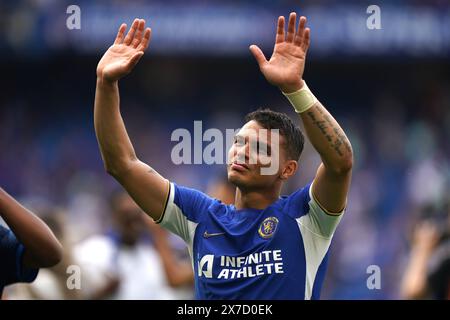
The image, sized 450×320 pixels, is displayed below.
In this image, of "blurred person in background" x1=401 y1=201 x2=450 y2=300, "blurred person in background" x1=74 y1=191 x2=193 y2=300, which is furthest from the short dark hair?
"blurred person in background" x1=74 y1=191 x2=193 y2=300

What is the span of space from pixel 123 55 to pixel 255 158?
0.92m

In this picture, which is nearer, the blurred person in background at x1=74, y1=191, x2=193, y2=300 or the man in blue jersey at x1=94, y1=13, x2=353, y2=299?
the man in blue jersey at x1=94, y1=13, x2=353, y2=299

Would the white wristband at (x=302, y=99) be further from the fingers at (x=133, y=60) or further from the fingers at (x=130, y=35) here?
the fingers at (x=130, y=35)

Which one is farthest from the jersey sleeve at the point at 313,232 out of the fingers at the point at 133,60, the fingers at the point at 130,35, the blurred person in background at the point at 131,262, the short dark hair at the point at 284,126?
the blurred person in background at the point at 131,262

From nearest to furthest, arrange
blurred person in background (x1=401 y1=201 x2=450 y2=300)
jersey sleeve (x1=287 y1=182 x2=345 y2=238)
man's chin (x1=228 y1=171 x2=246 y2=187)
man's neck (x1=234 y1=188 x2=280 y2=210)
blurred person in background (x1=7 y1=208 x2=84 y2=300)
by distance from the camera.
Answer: jersey sleeve (x1=287 y1=182 x2=345 y2=238)
man's chin (x1=228 y1=171 x2=246 y2=187)
man's neck (x1=234 y1=188 x2=280 y2=210)
blurred person in background (x1=401 y1=201 x2=450 y2=300)
blurred person in background (x1=7 y1=208 x2=84 y2=300)

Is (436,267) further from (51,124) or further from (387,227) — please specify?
(51,124)

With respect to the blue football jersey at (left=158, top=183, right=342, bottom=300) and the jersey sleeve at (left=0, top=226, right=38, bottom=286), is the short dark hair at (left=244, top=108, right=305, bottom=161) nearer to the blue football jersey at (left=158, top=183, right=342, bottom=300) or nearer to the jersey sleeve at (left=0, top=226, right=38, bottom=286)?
the blue football jersey at (left=158, top=183, right=342, bottom=300)

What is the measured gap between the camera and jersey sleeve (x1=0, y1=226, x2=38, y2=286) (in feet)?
15.2

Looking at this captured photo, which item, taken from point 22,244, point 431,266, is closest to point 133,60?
point 22,244

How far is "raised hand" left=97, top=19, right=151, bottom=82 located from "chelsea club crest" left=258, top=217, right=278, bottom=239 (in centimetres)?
110

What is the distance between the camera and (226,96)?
18.6 metres

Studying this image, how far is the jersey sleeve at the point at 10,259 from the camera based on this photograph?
4637 millimetres

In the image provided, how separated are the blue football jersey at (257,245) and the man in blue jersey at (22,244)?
630 millimetres

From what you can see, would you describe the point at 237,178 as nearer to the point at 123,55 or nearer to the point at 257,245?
the point at 257,245
